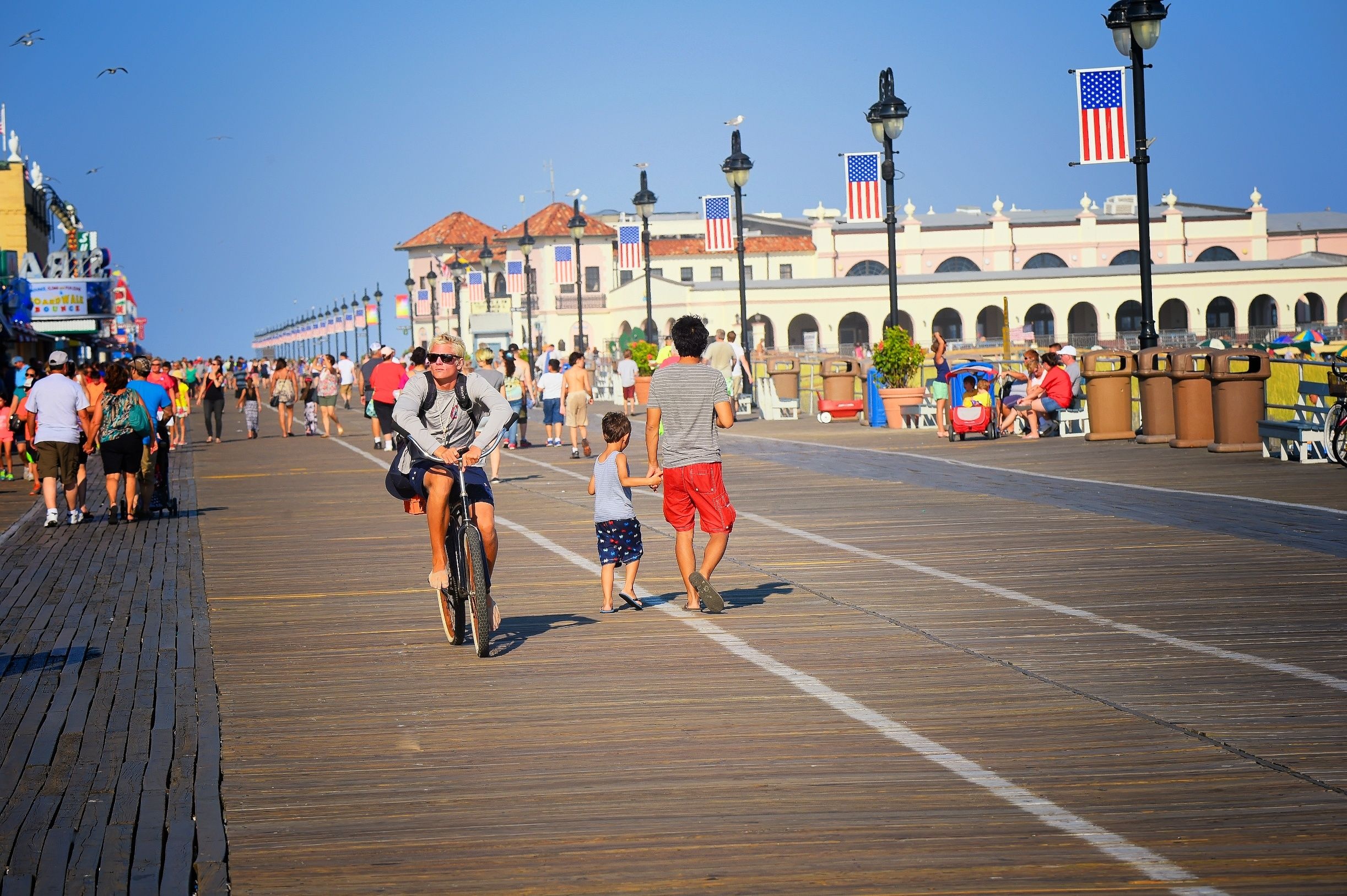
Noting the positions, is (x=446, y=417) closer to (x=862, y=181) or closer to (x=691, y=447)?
(x=691, y=447)

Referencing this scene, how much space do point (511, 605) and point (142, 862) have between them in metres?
5.76

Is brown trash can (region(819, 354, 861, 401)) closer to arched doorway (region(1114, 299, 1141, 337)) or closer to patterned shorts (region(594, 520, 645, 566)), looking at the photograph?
patterned shorts (region(594, 520, 645, 566))

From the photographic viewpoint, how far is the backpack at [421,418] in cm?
932

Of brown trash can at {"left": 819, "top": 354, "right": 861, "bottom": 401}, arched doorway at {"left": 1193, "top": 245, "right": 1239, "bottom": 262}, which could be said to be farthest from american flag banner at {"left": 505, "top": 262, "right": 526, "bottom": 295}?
arched doorway at {"left": 1193, "top": 245, "right": 1239, "bottom": 262}

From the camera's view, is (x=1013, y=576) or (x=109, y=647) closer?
(x=109, y=647)

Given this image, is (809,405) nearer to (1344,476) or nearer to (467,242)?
(1344,476)

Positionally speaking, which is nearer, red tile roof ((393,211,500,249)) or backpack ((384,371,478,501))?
backpack ((384,371,478,501))

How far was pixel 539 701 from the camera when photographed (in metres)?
7.80

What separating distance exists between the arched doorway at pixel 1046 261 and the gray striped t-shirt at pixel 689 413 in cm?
11003

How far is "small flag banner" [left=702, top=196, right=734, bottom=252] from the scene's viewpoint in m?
45.0

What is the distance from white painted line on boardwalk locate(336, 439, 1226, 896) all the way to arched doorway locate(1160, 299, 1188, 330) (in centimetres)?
9533

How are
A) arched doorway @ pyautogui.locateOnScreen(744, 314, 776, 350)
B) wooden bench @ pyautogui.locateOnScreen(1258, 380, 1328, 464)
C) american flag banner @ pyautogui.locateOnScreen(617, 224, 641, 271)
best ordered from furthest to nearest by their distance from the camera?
1. arched doorway @ pyautogui.locateOnScreen(744, 314, 776, 350)
2. american flag banner @ pyautogui.locateOnScreen(617, 224, 641, 271)
3. wooden bench @ pyautogui.locateOnScreen(1258, 380, 1328, 464)

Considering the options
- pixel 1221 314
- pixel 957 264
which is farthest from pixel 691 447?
pixel 957 264

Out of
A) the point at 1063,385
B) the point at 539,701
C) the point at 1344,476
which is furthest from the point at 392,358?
the point at 539,701
